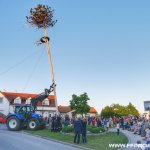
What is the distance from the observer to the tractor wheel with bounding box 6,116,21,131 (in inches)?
1045

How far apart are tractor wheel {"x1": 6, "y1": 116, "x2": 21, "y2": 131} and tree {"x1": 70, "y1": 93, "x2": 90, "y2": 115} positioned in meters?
40.2

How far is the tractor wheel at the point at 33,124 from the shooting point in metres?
26.4

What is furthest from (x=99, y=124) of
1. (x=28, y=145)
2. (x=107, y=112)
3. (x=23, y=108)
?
(x=107, y=112)

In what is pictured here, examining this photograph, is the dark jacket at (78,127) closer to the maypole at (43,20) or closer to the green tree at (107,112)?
the maypole at (43,20)

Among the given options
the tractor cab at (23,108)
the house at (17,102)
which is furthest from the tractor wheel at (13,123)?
the house at (17,102)

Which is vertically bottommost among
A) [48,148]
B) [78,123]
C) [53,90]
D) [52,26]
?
[48,148]

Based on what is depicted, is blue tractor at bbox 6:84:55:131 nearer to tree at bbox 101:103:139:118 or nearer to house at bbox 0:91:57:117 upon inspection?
house at bbox 0:91:57:117

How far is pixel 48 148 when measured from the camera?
52.8ft

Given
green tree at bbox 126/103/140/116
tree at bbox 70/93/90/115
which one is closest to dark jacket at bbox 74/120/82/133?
tree at bbox 70/93/90/115

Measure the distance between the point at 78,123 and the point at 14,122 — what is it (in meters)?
10.4

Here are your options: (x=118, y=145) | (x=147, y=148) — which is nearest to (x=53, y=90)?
(x=118, y=145)

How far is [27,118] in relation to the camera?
2745 cm

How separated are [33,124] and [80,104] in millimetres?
40434

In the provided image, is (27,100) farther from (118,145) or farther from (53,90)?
(118,145)
